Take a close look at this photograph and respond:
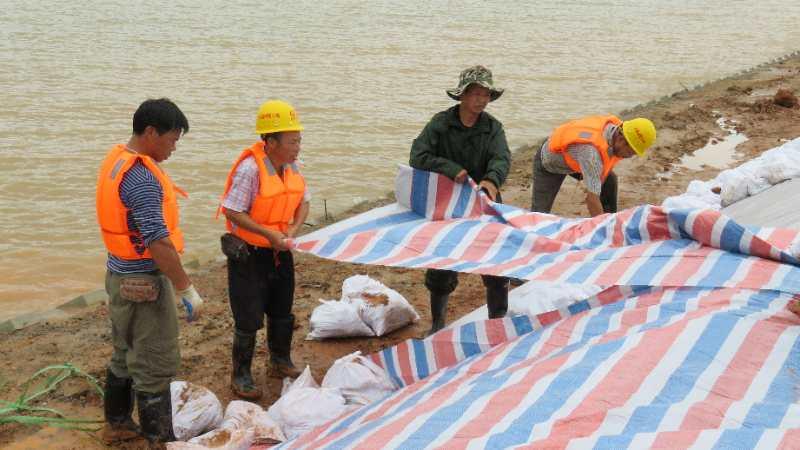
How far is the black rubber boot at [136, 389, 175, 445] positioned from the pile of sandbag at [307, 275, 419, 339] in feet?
4.61

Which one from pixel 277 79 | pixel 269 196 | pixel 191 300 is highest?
pixel 277 79

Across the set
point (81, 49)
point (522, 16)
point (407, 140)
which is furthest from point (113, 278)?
point (522, 16)

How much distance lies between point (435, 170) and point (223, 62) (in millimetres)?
11813

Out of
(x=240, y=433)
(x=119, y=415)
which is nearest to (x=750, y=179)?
(x=240, y=433)

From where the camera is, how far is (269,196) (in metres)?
3.93

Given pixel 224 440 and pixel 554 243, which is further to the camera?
pixel 554 243

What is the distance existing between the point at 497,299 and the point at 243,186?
1.60m

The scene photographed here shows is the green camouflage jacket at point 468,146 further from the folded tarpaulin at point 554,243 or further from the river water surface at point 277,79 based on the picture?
the river water surface at point 277,79

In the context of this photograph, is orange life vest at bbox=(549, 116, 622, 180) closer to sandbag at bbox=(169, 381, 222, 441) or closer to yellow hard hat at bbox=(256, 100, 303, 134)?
yellow hard hat at bbox=(256, 100, 303, 134)

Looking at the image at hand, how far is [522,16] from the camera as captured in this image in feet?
80.9

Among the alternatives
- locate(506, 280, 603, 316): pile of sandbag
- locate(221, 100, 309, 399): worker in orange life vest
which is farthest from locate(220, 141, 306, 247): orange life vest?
locate(506, 280, 603, 316): pile of sandbag

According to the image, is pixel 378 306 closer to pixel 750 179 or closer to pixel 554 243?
pixel 554 243

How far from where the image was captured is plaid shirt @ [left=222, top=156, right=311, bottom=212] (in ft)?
12.8

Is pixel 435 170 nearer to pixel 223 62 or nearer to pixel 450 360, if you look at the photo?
pixel 450 360
